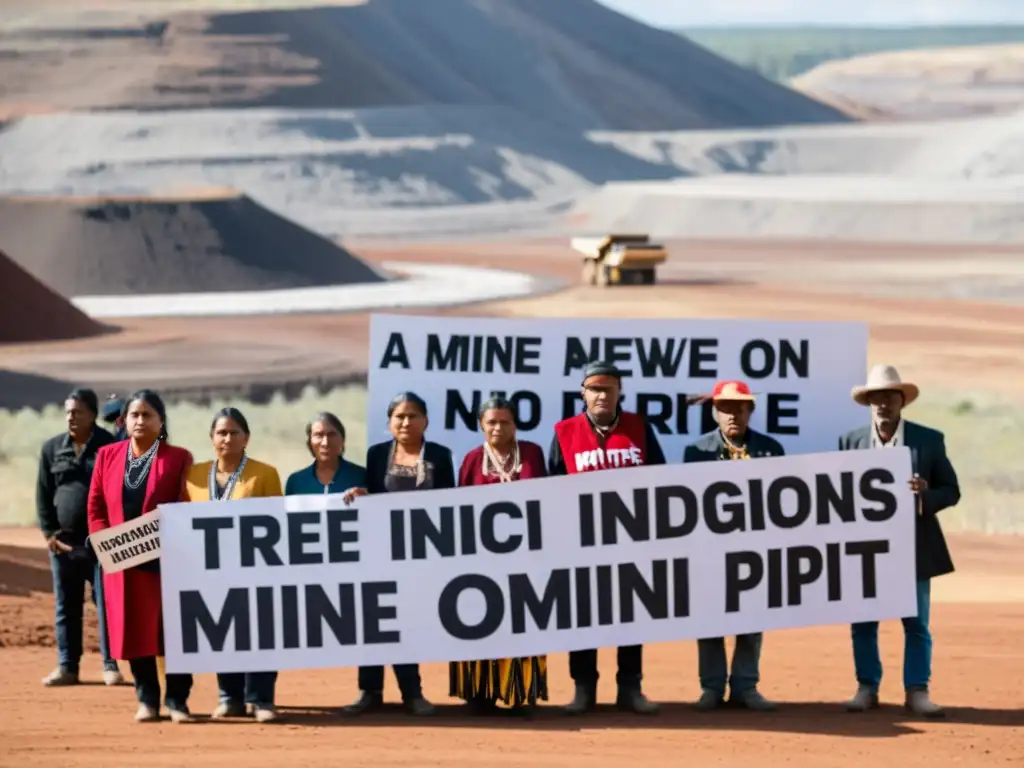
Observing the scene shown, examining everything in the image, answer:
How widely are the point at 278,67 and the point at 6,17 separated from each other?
20332mm

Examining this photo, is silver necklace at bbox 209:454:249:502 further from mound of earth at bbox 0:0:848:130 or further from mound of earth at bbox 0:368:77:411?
mound of earth at bbox 0:0:848:130

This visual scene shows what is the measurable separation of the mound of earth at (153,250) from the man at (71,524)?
A: 4274cm

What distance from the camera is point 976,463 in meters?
24.0

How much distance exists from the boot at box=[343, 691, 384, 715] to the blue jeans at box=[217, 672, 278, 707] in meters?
0.40

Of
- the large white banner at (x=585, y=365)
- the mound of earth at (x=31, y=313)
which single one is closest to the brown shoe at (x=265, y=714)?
the large white banner at (x=585, y=365)

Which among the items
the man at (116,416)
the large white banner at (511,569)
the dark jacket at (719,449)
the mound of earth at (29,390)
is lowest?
the large white banner at (511,569)

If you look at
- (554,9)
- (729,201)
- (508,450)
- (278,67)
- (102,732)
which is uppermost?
(554,9)

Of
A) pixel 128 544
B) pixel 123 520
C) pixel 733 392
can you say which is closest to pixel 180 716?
pixel 128 544

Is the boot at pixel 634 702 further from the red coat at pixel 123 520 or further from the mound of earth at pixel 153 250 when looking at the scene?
the mound of earth at pixel 153 250

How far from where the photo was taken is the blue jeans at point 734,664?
9.82 metres

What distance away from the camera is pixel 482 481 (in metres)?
9.50

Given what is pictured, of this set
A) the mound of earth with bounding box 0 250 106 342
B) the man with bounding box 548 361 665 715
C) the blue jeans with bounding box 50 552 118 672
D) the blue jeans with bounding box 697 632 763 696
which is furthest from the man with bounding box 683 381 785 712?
the mound of earth with bounding box 0 250 106 342

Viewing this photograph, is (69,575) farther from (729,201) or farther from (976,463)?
(729,201)

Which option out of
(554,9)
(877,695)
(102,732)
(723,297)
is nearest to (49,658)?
(102,732)
